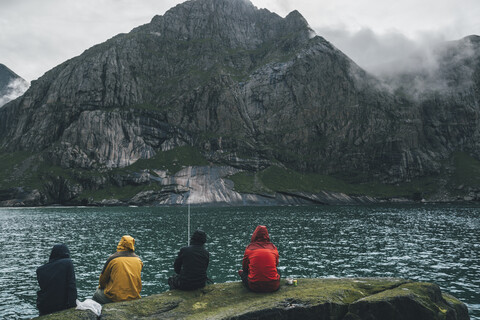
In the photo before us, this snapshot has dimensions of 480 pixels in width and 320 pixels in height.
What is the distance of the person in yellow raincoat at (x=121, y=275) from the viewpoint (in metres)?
12.4

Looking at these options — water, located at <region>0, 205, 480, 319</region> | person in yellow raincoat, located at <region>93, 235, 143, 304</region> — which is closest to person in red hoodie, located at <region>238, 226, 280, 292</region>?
person in yellow raincoat, located at <region>93, 235, 143, 304</region>

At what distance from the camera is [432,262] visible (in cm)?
3459

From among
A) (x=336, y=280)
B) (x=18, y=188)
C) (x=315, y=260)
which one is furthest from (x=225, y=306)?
(x=18, y=188)

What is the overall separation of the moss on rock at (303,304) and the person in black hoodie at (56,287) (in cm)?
71

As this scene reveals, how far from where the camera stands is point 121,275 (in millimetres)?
12453

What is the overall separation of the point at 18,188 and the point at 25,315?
8373 inches

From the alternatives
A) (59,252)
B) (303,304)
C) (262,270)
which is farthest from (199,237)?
(59,252)

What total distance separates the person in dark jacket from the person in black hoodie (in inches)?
151

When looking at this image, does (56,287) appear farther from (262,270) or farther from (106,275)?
(262,270)

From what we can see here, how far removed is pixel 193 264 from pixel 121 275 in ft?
9.01

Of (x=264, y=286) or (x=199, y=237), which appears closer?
(x=264, y=286)

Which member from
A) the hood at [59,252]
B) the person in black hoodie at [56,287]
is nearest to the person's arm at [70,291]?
the person in black hoodie at [56,287]

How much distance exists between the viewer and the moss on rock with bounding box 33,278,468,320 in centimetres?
1069

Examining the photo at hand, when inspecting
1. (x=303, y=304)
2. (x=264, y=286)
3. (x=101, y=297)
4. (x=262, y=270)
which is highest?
(x=262, y=270)
